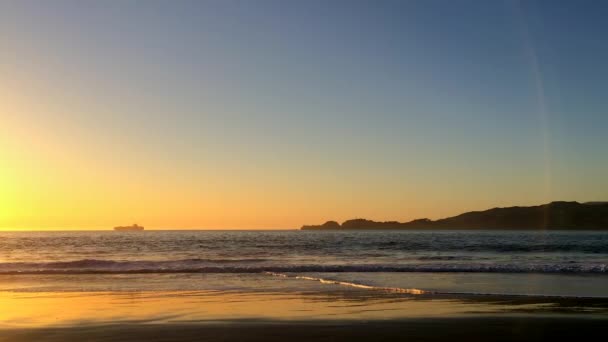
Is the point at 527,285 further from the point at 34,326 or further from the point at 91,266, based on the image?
the point at 91,266

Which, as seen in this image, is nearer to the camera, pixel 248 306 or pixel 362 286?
pixel 248 306

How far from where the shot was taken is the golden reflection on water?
44.8 ft

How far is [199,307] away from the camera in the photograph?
50.7 feet

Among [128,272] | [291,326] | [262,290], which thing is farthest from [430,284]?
[128,272]

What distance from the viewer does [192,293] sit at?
19.0m

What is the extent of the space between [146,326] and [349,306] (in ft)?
18.3

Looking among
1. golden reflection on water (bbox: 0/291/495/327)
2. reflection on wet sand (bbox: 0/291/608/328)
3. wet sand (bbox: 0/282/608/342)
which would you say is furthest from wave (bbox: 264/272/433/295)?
golden reflection on water (bbox: 0/291/495/327)

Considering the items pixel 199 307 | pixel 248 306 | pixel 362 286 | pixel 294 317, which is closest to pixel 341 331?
pixel 294 317

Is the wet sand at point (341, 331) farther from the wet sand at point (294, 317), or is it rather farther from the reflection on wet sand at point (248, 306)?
the reflection on wet sand at point (248, 306)

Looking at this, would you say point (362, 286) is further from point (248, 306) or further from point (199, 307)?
point (199, 307)

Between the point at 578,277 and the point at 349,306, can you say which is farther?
the point at 578,277

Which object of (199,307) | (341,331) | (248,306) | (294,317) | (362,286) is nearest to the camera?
(341,331)

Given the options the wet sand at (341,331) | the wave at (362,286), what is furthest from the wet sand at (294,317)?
the wave at (362,286)

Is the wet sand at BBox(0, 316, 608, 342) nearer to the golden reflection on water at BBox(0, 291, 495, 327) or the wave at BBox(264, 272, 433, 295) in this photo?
the golden reflection on water at BBox(0, 291, 495, 327)
